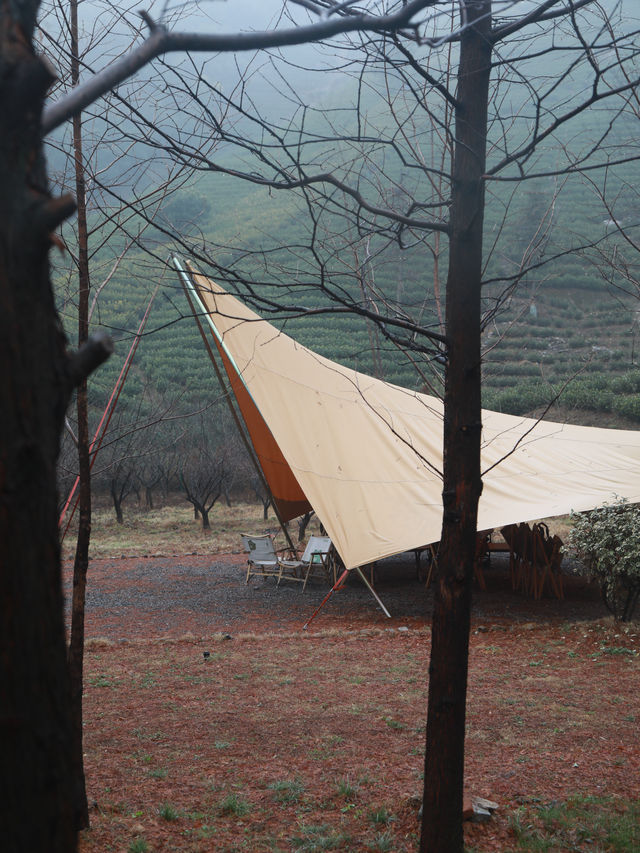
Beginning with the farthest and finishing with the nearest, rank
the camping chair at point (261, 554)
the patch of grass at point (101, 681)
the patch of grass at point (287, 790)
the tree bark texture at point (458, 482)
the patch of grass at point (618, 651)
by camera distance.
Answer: the camping chair at point (261, 554)
the patch of grass at point (618, 651)
the patch of grass at point (101, 681)
the patch of grass at point (287, 790)
the tree bark texture at point (458, 482)

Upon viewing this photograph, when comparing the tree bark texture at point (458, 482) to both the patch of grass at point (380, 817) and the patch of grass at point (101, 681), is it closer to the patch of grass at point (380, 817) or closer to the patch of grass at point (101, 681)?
the patch of grass at point (380, 817)

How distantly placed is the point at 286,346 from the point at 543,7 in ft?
23.5

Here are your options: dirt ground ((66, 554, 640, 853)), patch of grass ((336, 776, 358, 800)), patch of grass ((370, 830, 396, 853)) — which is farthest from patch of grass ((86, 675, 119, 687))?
patch of grass ((370, 830, 396, 853))

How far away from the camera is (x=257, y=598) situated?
29.1 ft

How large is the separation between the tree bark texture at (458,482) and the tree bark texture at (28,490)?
1612 mm

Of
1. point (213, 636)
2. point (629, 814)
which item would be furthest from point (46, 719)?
point (213, 636)

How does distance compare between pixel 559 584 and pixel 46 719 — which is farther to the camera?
pixel 559 584

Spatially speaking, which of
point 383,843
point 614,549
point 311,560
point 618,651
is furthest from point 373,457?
point 383,843

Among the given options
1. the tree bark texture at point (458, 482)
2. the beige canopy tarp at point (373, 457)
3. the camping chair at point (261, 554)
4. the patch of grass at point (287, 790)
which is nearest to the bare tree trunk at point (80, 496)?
the patch of grass at point (287, 790)

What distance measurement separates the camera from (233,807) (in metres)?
3.07

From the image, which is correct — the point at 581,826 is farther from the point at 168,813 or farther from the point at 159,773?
the point at 159,773

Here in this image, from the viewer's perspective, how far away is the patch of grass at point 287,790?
319cm

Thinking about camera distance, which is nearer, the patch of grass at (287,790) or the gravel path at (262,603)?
the patch of grass at (287,790)

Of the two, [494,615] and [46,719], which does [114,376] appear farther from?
[46,719]
